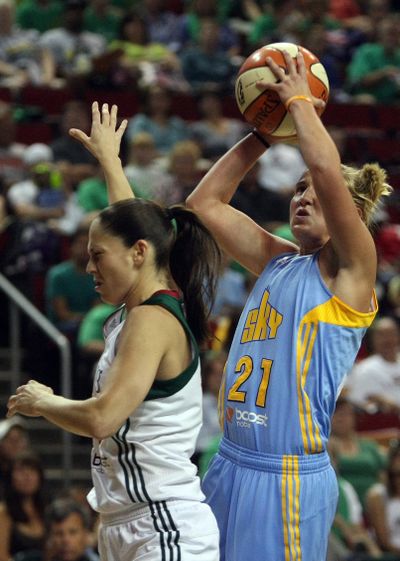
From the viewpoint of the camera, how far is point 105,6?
1326 centimetres

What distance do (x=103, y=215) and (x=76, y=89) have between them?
27.8 ft

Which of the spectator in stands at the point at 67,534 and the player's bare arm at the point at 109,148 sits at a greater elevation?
the player's bare arm at the point at 109,148

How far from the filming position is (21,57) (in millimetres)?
12406

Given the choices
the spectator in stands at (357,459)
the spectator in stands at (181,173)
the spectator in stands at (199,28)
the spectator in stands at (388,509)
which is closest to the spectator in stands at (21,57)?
the spectator in stands at (199,28)

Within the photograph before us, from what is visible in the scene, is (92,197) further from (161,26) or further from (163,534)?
(163,534)

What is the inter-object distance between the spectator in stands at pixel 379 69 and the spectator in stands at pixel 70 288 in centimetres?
552

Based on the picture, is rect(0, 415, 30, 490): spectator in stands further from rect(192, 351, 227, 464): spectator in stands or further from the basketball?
the basketball

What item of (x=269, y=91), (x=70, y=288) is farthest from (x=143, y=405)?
(x=70, y=288)

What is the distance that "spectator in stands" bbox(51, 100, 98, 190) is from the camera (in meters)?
10.5

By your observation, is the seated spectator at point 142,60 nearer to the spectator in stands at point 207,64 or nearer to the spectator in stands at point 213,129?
the spectator in stands at point 207,64

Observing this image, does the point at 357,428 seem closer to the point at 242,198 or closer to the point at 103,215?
the point at 242,198

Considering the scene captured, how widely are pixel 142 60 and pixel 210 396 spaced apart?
5.69m

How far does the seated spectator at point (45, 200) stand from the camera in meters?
9.66

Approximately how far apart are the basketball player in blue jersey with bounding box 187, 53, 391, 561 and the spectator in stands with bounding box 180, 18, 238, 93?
921 centimetres
